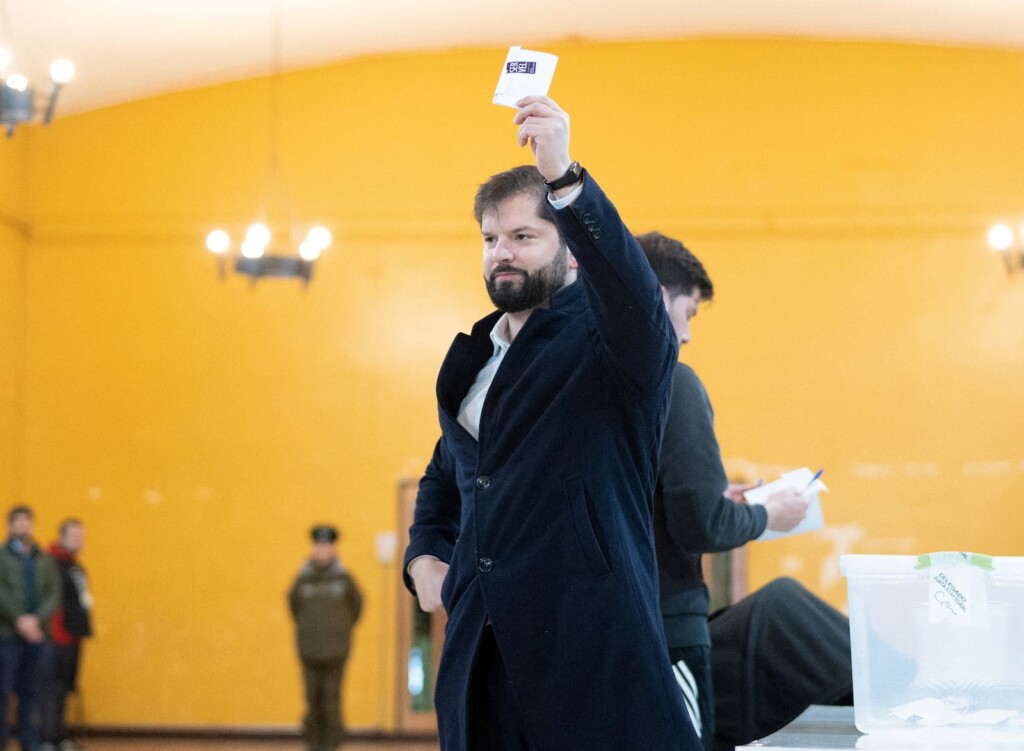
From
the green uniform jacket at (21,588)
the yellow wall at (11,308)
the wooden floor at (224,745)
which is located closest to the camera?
the green uniform jacket at (21,588)

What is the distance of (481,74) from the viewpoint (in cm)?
1012

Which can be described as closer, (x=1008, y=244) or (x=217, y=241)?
(x=217, y=241)

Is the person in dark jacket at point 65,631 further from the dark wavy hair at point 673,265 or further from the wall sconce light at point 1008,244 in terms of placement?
the dark wavy hair at point 673,265

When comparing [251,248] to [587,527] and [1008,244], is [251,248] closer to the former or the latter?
[1008,244]

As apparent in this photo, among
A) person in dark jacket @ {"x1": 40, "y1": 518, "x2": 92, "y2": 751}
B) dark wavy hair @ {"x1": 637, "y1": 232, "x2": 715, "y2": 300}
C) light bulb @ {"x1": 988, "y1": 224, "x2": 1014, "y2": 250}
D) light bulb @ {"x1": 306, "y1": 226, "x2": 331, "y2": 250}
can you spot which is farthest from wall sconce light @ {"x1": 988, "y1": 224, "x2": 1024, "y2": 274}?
dark wavy hair @ {"x1": 637, "y1": 232, "x2": 715, "y2": 300}

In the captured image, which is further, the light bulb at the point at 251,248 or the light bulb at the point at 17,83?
the light bulb at the point at 251,248

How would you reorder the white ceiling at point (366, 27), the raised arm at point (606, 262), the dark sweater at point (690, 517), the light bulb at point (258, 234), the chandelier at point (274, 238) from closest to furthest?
the raised arm at point (606, 262)
the dark sweater at point (690, 517)
the light bulb at point (258, 234)
the chandelier at point (274, 238)
the white ceiling at point (366, 27)

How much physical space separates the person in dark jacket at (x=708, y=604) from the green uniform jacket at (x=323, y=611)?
572 centimetres

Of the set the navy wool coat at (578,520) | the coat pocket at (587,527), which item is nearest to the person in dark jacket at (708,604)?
the navy wool coat at (578,520)

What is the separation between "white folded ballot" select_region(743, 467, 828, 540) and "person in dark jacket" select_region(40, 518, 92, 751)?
6603mm

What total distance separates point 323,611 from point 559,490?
658 cm

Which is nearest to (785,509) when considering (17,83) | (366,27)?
(17,83)

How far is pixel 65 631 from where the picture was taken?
8.41m

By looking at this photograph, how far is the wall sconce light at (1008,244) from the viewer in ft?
29.6
